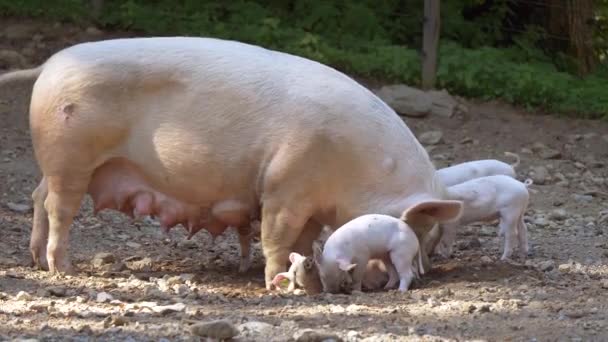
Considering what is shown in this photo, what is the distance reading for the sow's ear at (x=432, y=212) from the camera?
252 inches

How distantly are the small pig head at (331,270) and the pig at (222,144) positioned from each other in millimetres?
376

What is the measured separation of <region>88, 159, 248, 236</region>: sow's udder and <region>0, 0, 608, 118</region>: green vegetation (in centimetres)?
563

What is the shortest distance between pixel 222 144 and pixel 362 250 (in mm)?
1017

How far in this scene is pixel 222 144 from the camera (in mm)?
6715

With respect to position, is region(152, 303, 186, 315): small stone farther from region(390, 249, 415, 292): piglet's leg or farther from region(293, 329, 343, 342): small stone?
region(390, 249, 415, 292): piglet's leg

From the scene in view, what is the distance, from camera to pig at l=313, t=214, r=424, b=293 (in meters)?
6.25

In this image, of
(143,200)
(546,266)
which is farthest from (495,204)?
(143,200)

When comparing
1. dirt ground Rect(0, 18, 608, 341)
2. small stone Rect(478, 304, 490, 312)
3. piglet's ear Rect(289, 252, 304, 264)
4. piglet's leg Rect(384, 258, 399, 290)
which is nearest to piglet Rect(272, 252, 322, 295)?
piglet's ear Rect(289, 252, 304, 264)

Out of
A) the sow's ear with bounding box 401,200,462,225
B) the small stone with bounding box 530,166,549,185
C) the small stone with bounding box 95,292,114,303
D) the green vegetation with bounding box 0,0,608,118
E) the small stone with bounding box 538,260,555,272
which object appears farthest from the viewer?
the green vegetation with bounding box 0,0,608,118

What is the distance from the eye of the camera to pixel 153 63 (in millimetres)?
6781

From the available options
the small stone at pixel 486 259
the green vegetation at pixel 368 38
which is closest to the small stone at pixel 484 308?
the small stone at pixel 486 259

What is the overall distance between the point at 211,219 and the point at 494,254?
1.92 m

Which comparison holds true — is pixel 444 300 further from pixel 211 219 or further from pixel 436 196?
pixel 211 219

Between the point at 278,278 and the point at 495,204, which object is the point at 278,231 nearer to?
the point at 278,278
